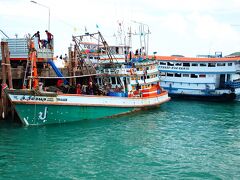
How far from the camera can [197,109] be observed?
102 ft

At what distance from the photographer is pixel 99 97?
24.0m

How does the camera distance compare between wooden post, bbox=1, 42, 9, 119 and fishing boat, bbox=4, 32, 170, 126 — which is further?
wooden post, bbox=1, 42, 9, 119

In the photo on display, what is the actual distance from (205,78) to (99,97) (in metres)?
18.1

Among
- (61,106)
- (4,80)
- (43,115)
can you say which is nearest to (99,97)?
(61,106)

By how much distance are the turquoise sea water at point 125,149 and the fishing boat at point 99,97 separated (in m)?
0.94

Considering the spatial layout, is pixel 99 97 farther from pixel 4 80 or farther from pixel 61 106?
pixel 4 80

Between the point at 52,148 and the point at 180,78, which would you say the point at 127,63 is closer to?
→ the point at 180,78

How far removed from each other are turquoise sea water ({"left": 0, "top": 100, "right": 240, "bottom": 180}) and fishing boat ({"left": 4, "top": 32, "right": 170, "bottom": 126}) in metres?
0.94

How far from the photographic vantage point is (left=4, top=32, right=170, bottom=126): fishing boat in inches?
844

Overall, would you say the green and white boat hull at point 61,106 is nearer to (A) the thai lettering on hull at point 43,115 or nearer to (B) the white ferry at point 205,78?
(A) the thai lettering on hull at point 43,115

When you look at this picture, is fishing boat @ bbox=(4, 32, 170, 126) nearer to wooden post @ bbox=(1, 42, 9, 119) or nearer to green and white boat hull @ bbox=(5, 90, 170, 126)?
green and white boat hull @ bbox=(5, 90, 170, 126)

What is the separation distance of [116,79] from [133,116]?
4.49 metres

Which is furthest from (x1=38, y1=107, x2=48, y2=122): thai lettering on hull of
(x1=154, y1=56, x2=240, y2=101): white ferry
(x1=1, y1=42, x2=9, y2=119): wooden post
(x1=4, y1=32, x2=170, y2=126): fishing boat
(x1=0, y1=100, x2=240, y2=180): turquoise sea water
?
(x1=154, y1=56, x2=240, y2=101): white ferry

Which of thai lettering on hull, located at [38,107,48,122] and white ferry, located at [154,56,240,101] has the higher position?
white ferry, located at [154,56,240,101]
